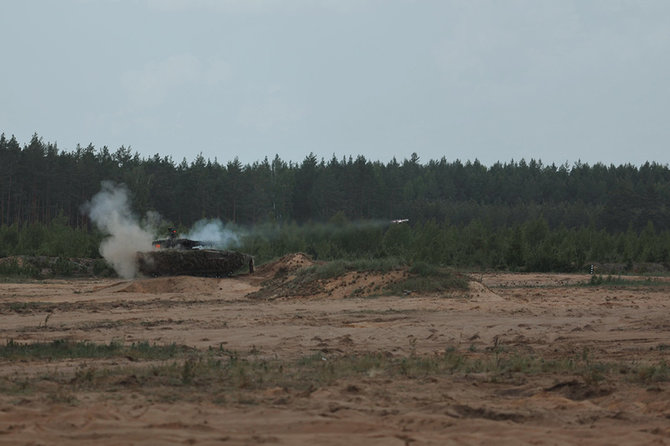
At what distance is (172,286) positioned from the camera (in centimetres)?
3016

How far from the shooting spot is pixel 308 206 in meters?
91.5

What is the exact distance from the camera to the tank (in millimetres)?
33625

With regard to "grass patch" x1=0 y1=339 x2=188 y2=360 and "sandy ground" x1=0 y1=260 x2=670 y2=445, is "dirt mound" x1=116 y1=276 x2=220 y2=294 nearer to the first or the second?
"sandy ground" x1=0 y1=260 x2=670 y2=445

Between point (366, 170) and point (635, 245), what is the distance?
42.2 meters

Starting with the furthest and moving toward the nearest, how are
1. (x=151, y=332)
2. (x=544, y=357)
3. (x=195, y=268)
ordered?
(x=195, y=268)
(x=151, y=332)
(x=544, y=357)

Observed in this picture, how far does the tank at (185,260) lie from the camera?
110 ft

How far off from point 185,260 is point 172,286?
11.8 feet

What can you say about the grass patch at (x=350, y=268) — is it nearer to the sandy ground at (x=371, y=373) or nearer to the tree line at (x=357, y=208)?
the sandy ground at (x=371, y=373)

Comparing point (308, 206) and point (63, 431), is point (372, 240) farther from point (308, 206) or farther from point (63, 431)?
point (63, 431)

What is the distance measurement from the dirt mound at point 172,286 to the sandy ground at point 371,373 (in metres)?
2.29

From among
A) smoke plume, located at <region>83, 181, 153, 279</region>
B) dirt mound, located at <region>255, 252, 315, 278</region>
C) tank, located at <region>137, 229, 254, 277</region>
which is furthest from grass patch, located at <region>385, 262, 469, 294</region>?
smoke plume, located at <region>83, 181, 153, 279</region>

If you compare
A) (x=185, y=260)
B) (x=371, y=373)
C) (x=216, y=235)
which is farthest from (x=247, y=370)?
(x=216, y=235)

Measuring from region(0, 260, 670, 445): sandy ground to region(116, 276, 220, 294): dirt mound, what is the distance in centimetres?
229

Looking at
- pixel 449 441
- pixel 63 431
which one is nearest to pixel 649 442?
pixel 449 441
